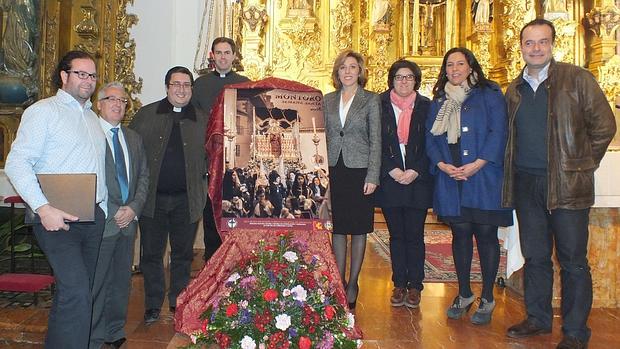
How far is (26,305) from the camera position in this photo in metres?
4.37

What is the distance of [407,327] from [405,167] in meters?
1.10

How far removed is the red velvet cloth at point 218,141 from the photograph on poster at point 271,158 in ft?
0.11

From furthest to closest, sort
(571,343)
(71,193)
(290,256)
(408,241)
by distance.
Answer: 1. (408,241)
2. (571,343)
3. (290,256)
4. (71,193)

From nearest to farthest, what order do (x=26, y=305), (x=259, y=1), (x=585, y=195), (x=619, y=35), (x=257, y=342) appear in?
(x=257, y=342) → (x=585, y=195) → (x=26, y=305) → (x=619, y=35) → (x=259, y=1)

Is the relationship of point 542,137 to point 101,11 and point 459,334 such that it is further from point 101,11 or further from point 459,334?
point 101,11

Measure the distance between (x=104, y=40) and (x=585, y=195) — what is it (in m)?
4.99

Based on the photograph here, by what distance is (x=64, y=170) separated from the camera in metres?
2.67

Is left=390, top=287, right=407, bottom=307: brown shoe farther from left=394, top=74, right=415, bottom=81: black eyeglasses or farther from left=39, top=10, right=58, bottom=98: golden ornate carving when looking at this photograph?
left=39, top=10, right=58, bottom=98: golden ornate carving

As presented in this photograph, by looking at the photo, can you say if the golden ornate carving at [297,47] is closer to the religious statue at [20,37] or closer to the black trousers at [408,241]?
the religious statue at [20,37]

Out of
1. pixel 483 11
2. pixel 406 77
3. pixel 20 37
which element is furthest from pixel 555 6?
pixel 20 37

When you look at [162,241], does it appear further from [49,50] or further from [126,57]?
[49,50]

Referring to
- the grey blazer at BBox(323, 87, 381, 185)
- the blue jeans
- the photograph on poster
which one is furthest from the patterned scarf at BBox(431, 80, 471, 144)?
the blue jeans

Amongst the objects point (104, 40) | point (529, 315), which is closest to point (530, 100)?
point (529, 315)

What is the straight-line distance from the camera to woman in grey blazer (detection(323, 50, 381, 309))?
3846mm
